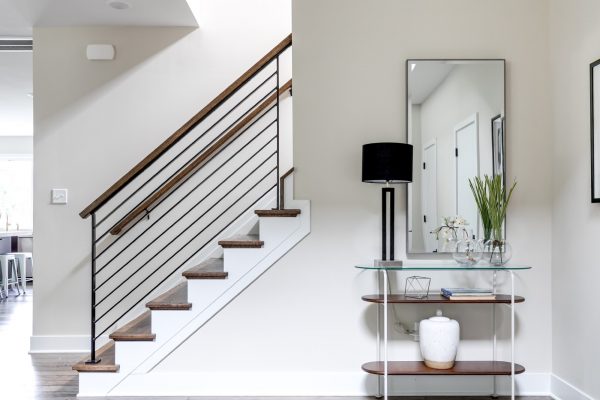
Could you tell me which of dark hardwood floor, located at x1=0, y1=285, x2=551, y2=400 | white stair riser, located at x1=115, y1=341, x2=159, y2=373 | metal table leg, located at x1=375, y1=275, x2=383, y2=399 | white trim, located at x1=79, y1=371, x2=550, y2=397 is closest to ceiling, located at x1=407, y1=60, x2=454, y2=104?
metal table leg, located at x1=375, y1=275, x2=383, y2=399

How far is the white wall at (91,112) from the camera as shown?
462cm

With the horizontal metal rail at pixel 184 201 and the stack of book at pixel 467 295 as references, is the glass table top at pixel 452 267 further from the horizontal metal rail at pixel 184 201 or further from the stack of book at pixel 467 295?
the horizontal metal rail at pixel 184 201

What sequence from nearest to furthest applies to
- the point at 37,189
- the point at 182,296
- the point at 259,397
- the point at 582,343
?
the point at 582,343 → the point at 259,397 → the point at 182,296 → the point at 37,189

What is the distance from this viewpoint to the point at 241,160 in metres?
4.68

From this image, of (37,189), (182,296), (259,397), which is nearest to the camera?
(259,397)

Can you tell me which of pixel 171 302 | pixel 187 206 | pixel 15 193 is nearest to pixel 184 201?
pixel 187 206

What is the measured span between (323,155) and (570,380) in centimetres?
191

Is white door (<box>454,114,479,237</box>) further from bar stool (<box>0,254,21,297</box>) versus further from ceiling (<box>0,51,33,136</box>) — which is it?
bar stool (<box>0,254,21,297</box>)

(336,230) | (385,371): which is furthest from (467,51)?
(385,371)

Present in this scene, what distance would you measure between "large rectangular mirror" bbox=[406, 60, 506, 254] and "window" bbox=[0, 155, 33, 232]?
9561 millimetres

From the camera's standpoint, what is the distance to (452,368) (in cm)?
330

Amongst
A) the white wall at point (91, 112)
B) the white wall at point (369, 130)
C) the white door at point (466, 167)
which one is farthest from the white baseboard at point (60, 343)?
the white door at point (466, 167)

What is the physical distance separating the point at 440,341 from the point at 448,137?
3.97 feet

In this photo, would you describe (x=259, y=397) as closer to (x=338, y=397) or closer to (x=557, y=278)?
(x=338, y=397)
